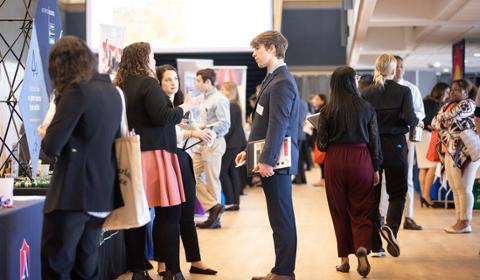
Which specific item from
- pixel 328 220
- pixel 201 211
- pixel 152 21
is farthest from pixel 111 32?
pixel 152 21

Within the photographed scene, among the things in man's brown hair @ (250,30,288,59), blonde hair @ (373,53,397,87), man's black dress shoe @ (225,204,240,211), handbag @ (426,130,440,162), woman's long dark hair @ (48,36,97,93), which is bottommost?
man's black dress shoe @ (225,204,240,211)

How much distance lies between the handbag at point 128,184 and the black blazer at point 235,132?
198 inches

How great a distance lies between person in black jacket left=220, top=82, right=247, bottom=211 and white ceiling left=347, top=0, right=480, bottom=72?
1.76 m

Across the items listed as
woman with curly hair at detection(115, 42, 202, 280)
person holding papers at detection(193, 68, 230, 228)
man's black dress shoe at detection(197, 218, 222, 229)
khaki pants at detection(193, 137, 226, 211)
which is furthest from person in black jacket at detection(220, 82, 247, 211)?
woman with curly hair at detection(115, 42, 202, 280)

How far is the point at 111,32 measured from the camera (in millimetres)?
5367

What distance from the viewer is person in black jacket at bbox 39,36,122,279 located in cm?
294

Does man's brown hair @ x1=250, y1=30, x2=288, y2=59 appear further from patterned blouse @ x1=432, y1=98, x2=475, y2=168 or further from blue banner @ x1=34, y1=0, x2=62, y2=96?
patterned blouse @ x1=432, y1=98, x2=475, y2=168

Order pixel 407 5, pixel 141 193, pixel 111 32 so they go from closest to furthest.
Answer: pixel 141 193
pixel 111 32
pixel 407 5

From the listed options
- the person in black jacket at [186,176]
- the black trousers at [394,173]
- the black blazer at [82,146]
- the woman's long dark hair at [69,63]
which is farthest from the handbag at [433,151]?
the woman's long dark hair at [69,63]

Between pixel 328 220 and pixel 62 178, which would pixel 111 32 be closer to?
pixel 62 178

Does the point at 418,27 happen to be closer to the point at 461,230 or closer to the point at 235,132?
the point at 235,132

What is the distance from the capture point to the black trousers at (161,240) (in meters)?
4.26

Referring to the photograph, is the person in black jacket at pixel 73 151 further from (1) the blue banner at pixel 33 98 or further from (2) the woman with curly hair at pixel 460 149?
(2) the woman with curly hair at pixel 460 149

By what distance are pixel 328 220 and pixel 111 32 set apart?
3.38m
